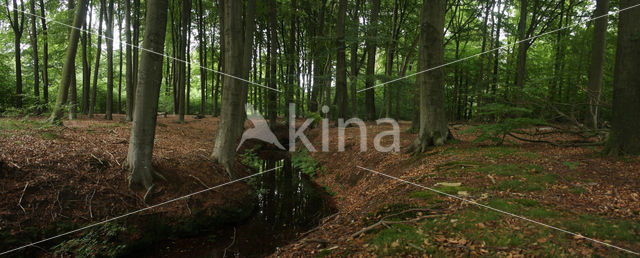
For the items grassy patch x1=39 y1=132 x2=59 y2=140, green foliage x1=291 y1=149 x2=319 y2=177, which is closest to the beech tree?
grassy patch x1=39 y1=132 x2=59 y2=140

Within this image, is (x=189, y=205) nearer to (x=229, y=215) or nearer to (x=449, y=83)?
(x=229, y=215)

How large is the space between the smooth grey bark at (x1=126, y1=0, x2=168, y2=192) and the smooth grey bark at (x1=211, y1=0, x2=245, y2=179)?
6.54ft

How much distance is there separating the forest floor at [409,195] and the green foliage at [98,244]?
0.24 metres

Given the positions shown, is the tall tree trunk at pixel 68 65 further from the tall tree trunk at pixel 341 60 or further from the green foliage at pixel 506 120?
the green foliage at pixel 506 120

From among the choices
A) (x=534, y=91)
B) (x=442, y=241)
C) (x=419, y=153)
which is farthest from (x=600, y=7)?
(x=442, y=241)

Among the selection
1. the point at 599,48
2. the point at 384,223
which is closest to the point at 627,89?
the point at 384,223

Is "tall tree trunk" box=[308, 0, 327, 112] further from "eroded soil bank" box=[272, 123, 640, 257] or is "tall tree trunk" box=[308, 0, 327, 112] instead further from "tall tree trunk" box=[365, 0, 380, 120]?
"eroded soil bank" box=[272, 123, 640, 257]

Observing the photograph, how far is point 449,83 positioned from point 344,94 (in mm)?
10714

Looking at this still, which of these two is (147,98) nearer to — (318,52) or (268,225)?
(268,225)

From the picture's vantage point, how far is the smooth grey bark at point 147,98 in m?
5.45

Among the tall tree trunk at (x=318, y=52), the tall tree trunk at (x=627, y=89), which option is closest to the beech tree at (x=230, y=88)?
the tall tree trunk at (x=318, y=52)

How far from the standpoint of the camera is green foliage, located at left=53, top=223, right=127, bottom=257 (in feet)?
13.9

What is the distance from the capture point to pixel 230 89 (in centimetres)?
751

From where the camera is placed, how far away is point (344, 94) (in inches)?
524
